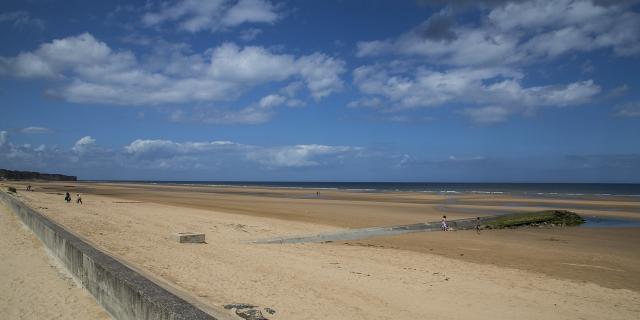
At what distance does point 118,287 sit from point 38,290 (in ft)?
9.38

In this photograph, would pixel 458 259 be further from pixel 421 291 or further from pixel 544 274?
pixel 421 291

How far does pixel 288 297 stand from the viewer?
787cm

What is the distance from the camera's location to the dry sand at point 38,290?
6.54 metres

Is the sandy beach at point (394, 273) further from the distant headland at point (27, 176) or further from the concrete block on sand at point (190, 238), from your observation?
the distant headland at point (27, 176)

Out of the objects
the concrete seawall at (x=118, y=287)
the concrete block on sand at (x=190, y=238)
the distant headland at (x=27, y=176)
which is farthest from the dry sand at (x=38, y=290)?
the distant headland at (x=27, y=176)

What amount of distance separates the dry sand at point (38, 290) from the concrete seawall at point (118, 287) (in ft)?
0.62

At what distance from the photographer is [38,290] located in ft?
25.2

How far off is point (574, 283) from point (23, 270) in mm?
12464

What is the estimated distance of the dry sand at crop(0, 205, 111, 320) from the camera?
6.54m

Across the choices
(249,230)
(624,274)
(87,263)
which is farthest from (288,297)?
(249,230)

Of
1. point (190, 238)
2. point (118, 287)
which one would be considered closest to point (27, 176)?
point (190, 238)

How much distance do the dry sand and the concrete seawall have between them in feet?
0.62

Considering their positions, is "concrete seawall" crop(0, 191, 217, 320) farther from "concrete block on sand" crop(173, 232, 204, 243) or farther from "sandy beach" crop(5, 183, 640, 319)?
"concrete block on sand" crop(173, 232, 204, 243)

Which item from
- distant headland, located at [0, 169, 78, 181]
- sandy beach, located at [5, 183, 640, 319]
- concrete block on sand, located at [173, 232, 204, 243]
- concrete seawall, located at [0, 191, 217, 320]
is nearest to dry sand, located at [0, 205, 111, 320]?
concrete seawall, located at [0, 191, 217, 320]
